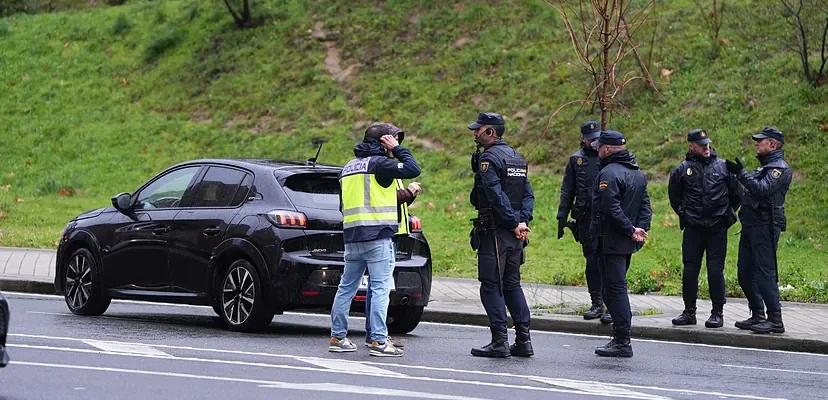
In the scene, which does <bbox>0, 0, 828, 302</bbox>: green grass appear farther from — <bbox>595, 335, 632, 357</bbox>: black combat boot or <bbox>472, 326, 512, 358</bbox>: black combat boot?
<bbox>472, 326, 512, 358</bbox>: black combat boot

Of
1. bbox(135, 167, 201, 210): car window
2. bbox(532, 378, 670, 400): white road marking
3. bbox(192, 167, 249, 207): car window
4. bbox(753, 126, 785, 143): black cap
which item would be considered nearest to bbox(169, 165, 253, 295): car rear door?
bbox(192, 167, 249, 207): car window

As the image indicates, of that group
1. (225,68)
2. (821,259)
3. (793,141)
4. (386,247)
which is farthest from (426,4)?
(386,247)

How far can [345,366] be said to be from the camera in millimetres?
9555

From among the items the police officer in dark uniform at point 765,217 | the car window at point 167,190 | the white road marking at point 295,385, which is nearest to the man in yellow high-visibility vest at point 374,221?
the white road marking at point 295,385

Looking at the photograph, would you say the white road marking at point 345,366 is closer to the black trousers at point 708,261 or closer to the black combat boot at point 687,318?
the black combat boot at point 687,318

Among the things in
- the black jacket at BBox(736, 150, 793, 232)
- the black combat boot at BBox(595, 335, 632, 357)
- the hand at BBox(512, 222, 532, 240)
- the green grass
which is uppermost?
the green grass

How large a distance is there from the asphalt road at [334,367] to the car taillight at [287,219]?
96cm

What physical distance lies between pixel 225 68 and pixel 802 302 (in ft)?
71.3

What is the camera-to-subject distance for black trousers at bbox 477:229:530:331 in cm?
1060

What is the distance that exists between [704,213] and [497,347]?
3.29 metres

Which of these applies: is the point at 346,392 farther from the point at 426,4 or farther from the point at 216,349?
the point at 426,4

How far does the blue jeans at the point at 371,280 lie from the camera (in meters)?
10.4

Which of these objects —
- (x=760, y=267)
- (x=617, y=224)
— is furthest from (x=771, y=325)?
(x=617, y=224)

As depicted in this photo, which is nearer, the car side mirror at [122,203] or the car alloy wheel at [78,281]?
the car side mirror at [122,203]
